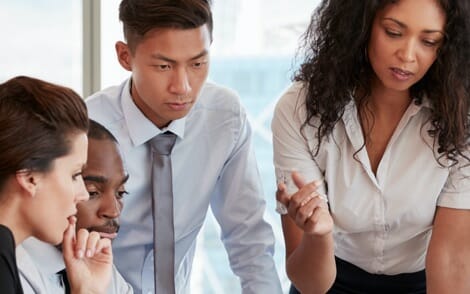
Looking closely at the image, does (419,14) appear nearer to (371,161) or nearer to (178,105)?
(371,161)

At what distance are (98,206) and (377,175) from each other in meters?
0.61

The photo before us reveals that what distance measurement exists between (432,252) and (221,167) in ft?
1.75

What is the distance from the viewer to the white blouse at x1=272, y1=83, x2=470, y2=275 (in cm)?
186

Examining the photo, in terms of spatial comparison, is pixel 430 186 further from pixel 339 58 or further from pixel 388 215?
pixel 339 58

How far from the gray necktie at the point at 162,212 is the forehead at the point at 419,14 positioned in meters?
0.59

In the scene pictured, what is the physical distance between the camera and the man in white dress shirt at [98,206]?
5.32ft

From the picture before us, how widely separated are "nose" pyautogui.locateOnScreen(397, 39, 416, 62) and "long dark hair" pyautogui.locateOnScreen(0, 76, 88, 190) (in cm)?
64

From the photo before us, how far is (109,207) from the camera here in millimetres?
1748

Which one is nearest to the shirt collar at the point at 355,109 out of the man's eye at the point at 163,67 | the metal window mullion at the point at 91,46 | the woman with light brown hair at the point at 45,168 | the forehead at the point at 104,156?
the man's eye at the point at 163,67

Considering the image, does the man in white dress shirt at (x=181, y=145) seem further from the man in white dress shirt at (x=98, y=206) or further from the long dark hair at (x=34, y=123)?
the long dark hair at (x=34, y=123)

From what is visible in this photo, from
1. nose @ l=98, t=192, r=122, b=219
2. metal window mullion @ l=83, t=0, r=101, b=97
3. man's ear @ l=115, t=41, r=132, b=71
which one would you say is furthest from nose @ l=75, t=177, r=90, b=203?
metal window mullion @ l=83, t=0, r=101, b=97

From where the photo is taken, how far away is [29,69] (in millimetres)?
2939

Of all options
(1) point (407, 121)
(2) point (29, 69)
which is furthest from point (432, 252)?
(2) point (29, 69)

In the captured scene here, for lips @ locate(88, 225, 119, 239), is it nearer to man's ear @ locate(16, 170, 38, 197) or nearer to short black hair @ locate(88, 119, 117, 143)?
short black hair @ locate(88, 119, 117, 143)
